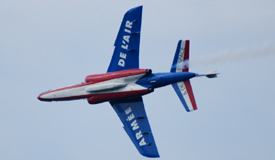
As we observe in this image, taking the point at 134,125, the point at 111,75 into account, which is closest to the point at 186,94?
the point at 134,125

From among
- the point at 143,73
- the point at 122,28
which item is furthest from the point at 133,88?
the point at 122,28

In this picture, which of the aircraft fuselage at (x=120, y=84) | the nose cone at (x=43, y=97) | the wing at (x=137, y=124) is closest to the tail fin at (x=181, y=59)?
the aircraft fuselage at (x=120, y=84)

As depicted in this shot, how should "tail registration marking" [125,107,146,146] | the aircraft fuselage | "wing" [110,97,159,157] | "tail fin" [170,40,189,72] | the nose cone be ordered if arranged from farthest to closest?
the nose cone < "tail registration marking" [125,107,146,146] < "wing" [110,97,159,157] < "tail fin" [170,40,189,72] < the aircraft fuselage

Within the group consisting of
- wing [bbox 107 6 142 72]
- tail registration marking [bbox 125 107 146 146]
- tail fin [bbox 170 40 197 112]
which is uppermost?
wing [bbox 107 6 142 72]

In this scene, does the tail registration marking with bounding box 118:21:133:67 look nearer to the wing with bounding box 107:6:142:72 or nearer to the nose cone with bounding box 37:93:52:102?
the wing with bounding box 107:6:142:72

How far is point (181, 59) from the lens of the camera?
194 ft

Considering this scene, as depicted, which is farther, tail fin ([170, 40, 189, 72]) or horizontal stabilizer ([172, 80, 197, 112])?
tail fin ([170, 40, 189, 72])

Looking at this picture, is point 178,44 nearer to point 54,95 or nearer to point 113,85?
point 113,85

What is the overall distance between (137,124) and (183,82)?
4.95m

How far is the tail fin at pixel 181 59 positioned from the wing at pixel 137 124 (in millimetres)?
3874

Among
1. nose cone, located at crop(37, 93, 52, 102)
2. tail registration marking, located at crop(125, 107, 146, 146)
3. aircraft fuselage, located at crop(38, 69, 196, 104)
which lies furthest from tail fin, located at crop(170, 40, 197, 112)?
nose cone, located at crop(37, 93, 52, 102)

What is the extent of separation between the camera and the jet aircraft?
5872 centimetres

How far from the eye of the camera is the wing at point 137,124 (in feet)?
196

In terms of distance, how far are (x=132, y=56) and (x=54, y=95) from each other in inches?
268
